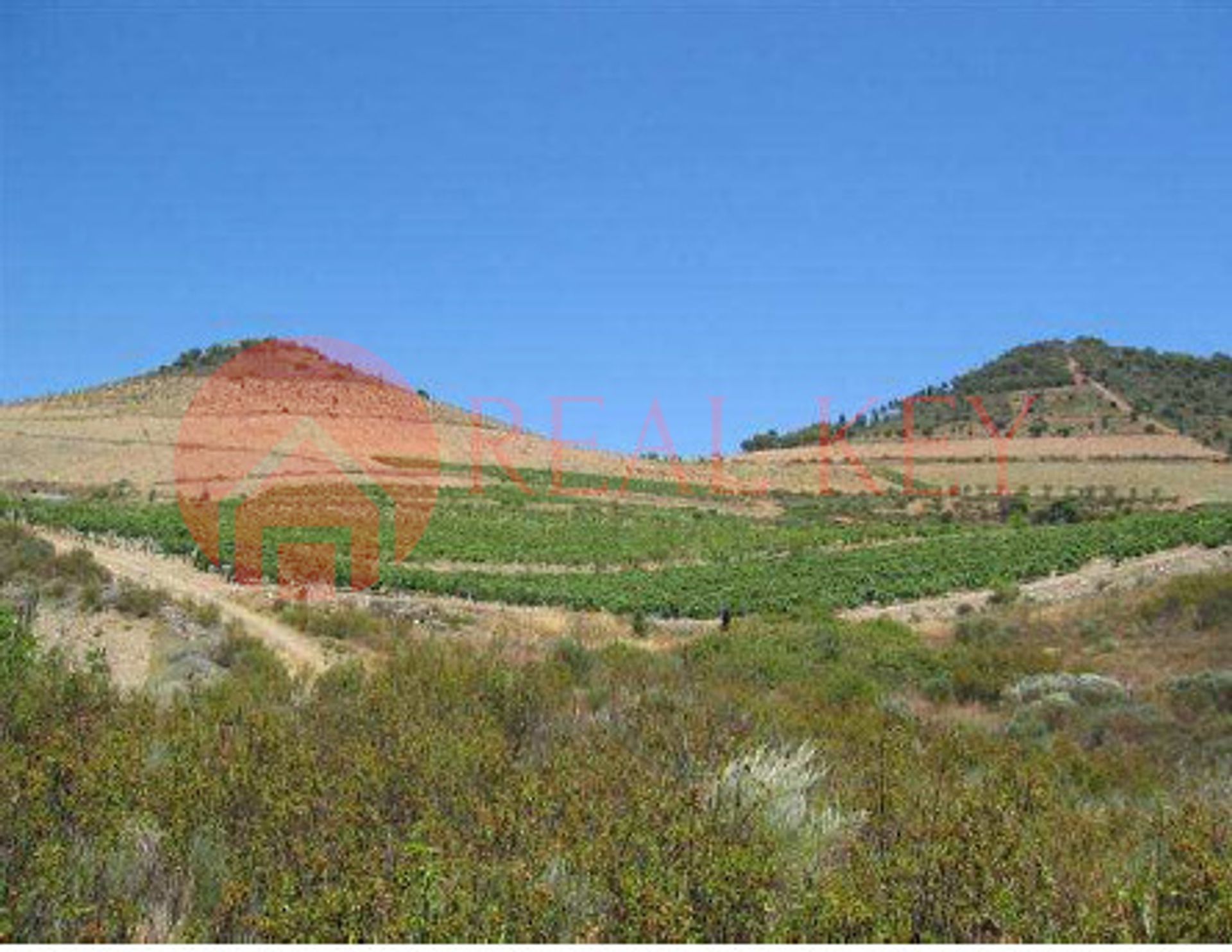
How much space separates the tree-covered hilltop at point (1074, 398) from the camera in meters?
125

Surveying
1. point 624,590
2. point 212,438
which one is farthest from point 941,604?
point 212,438

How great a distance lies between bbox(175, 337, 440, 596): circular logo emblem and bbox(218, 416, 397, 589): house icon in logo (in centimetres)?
11

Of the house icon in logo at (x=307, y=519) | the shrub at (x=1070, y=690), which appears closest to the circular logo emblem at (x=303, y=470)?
the house icon in logo at (x=307, y=519)

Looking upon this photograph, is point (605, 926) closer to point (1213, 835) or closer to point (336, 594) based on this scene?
point (1213, 835)

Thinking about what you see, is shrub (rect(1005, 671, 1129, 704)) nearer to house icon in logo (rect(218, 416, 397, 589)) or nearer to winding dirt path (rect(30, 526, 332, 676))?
winding dirt path (rect(30, 526, 332, 676))

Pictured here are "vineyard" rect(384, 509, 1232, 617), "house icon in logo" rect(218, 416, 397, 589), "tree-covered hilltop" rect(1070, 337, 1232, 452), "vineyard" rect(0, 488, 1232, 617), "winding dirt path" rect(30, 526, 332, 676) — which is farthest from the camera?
"tree-covered hilltop" rect(1070, 337, 1232, 452)

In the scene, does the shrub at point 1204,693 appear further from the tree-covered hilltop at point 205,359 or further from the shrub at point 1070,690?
the tree-covered hilltop at point 205,359

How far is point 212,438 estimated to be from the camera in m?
91.2

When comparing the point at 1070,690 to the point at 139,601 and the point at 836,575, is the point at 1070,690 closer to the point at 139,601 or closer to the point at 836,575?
the point at 139,601

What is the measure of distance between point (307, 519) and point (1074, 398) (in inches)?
4325

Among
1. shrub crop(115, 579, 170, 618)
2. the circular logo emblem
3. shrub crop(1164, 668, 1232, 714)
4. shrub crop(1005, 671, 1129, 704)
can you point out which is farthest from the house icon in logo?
shrub crop(1164, 668, 1232, 714)

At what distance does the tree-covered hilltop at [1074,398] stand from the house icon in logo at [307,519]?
242 ft

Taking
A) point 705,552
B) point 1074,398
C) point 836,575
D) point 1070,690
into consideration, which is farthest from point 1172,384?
point 1070,690

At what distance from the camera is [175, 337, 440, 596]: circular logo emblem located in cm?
4194
